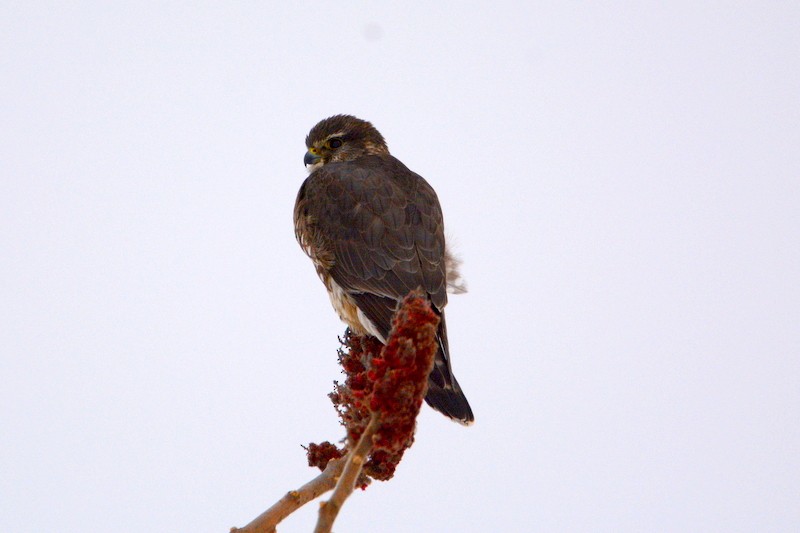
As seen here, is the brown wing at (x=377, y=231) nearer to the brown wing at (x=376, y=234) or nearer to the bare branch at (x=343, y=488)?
the brown wing at (x=376, y=234)

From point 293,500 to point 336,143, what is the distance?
4340mm

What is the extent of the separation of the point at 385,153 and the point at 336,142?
0.38 metres

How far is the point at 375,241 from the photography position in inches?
201

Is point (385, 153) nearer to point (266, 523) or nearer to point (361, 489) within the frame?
point (361, 489)

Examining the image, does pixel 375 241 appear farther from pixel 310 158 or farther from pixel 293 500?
pixel 293 500

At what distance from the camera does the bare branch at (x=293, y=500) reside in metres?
2.36

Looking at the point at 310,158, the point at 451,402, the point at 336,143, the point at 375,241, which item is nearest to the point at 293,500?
the point at 451,402

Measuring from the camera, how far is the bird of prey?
4793 mm

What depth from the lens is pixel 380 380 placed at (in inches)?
101

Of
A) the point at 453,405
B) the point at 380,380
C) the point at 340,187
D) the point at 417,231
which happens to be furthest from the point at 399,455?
the point at 340,187

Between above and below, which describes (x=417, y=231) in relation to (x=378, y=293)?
above

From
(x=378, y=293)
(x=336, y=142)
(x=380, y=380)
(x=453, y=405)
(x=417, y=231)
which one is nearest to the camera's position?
(x=380, y=380)

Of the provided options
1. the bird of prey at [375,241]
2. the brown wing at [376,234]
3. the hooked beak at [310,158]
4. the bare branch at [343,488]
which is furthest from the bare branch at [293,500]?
the hooked beak at [310,158]

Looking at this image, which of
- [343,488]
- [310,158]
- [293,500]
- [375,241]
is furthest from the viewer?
[310,158]
